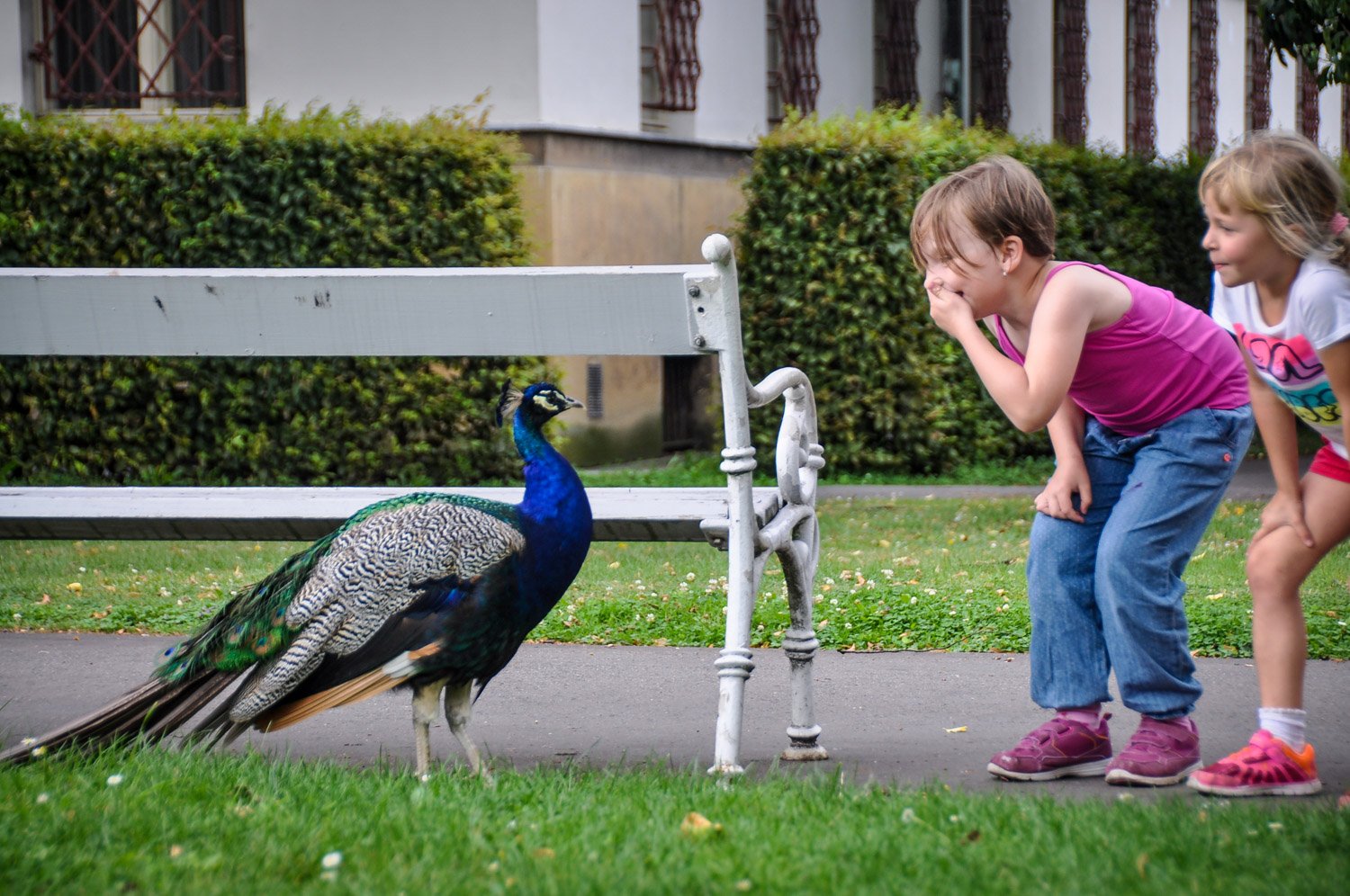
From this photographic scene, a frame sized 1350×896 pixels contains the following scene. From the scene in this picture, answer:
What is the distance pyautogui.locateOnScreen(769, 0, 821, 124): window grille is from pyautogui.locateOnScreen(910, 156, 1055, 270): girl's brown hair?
35.8ft

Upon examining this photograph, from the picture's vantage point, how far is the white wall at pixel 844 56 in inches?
592

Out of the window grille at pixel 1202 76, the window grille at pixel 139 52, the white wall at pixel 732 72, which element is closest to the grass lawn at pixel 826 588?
the window grille at pixel 139 52

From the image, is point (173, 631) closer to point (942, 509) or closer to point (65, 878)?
point (65, 878)

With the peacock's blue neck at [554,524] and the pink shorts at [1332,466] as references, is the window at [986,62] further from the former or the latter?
the peacock's blue neck at [554,524]

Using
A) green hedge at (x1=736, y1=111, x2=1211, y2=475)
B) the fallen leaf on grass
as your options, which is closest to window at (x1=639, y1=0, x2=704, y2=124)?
green hedge at (x1=736, y1=111, x2=1211, y2=475)

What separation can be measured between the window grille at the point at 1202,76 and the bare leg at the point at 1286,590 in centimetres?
2081

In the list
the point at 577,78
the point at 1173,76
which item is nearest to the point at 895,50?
the point at 577,78

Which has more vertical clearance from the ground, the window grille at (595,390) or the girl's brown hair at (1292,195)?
the girl's brown hair at (1292,195)

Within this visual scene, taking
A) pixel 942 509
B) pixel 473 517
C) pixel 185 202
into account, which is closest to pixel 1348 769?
pixel 473 517

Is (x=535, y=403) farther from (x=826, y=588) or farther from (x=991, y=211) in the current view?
(x=826, y=588)

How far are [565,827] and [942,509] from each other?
5999 mm

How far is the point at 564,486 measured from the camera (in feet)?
12.0

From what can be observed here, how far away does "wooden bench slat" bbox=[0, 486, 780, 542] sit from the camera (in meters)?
3.70

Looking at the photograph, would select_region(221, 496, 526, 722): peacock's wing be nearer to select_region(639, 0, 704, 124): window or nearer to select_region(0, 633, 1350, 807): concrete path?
select_region(0, 633, 1350, 807): concrete path
